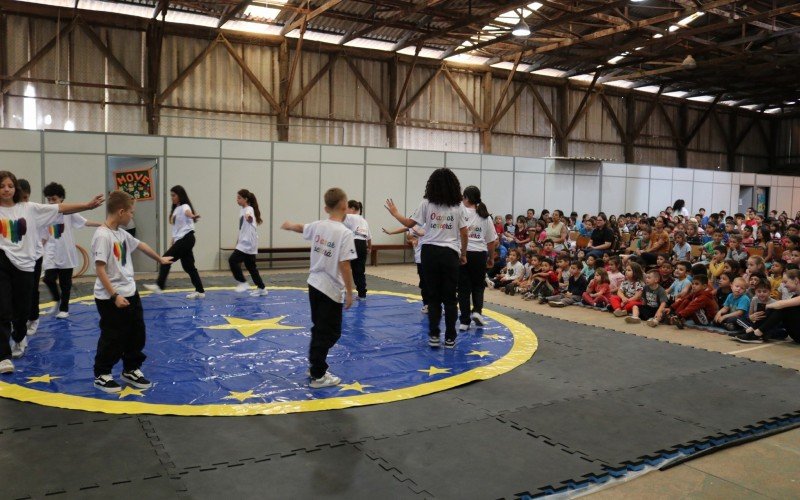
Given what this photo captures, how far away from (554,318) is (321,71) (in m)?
13.7

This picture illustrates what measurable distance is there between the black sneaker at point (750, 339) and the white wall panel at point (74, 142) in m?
12.5

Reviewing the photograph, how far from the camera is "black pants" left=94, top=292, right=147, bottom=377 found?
16.7 ft

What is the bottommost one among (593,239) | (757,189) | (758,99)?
(593,239)

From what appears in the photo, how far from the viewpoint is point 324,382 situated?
548 cm

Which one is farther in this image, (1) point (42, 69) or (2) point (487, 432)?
(1) point (42, 69)

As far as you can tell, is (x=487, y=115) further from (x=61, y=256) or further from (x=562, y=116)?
(x=61, y=256)

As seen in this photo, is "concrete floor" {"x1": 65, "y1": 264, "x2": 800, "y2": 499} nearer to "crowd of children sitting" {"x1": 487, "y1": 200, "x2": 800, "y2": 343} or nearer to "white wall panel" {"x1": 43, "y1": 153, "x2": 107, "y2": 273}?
"crowd of children sitting" {"x1": 487, "y1": 200, "x2": 800, "y2": 343}

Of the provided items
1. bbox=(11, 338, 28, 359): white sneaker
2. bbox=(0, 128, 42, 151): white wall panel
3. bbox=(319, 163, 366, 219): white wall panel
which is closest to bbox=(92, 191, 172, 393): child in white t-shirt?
bbox=(11, 338, 28, 359): white sneaker

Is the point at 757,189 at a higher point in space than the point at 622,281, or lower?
higher

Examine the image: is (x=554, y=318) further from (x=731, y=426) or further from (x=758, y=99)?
(x=758, y=99)

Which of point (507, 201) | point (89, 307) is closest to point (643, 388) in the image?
point (89, 307)

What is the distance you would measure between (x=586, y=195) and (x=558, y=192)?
4.22ft

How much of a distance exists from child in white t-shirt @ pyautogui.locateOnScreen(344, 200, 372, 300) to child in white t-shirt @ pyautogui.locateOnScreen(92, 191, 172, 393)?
4.78 metres

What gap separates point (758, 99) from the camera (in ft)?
102
